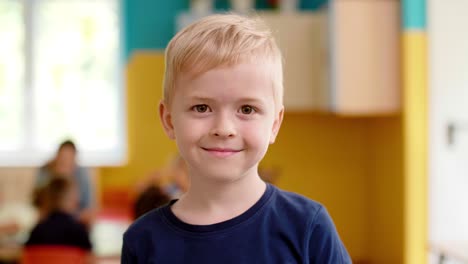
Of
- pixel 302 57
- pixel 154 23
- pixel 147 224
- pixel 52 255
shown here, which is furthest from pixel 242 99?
pixel 154 23

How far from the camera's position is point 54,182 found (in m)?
3.65

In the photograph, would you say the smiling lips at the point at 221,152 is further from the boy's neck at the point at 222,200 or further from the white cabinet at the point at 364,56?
the white cabinet at the point at 364,56

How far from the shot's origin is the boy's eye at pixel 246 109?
104cm

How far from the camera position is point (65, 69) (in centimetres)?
690

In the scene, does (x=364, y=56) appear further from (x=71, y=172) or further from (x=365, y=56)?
(x=71, y=172)

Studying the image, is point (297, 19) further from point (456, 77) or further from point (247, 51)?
point (247, 51)

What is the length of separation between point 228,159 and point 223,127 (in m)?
0.05

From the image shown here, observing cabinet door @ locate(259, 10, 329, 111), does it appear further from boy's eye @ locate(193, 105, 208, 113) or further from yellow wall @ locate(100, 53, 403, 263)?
boy's eye @ locate(193, 105, 208, 113)

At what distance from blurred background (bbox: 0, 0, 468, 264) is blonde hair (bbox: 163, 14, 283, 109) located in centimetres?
254

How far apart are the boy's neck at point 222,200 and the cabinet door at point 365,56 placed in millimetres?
3469

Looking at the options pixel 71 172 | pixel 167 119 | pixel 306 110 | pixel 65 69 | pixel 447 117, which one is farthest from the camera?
pixel 65 69

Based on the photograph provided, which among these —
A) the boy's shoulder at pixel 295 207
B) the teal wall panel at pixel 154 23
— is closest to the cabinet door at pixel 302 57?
the teal wall panel at pixel 154 23

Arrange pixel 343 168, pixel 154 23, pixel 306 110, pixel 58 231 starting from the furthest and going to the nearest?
pixel 154 23
pixel 343 168
pixel 306 110
pixel 58 231

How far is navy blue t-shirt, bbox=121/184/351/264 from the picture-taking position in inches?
41.4
